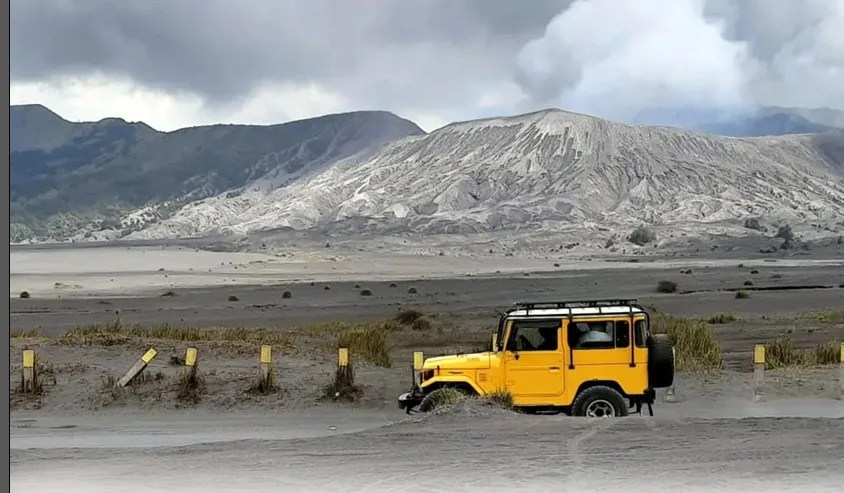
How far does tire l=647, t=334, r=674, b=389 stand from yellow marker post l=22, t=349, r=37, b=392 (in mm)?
10155

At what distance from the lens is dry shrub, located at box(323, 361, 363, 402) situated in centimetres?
1711

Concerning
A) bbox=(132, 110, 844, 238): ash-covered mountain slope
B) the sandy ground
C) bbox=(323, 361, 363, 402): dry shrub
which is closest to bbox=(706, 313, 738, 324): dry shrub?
the sandy ground

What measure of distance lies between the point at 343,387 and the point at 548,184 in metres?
94.2

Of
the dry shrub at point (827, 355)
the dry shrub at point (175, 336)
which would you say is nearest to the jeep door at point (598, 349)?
the dry shrub at point (827, 355)

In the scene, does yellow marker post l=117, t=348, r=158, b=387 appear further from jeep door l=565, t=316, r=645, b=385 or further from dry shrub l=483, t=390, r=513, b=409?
jeep door l=565, t=316, r=645, b=385

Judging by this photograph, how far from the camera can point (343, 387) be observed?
17.3 metres

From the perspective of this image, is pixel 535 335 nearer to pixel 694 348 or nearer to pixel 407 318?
pixel 694 348

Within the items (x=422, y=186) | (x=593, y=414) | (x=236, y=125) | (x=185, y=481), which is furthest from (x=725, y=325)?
(x=236, y=125)

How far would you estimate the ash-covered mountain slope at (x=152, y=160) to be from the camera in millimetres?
133875

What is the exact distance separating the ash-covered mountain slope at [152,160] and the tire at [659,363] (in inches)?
4331

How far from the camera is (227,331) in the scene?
27.0m

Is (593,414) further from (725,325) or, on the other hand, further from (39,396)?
(725,325)

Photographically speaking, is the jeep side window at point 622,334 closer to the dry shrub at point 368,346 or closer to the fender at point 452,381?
the fender at point 452,381

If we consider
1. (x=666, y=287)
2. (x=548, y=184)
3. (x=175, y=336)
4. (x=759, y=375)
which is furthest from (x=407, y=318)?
(x=548, y=184)
